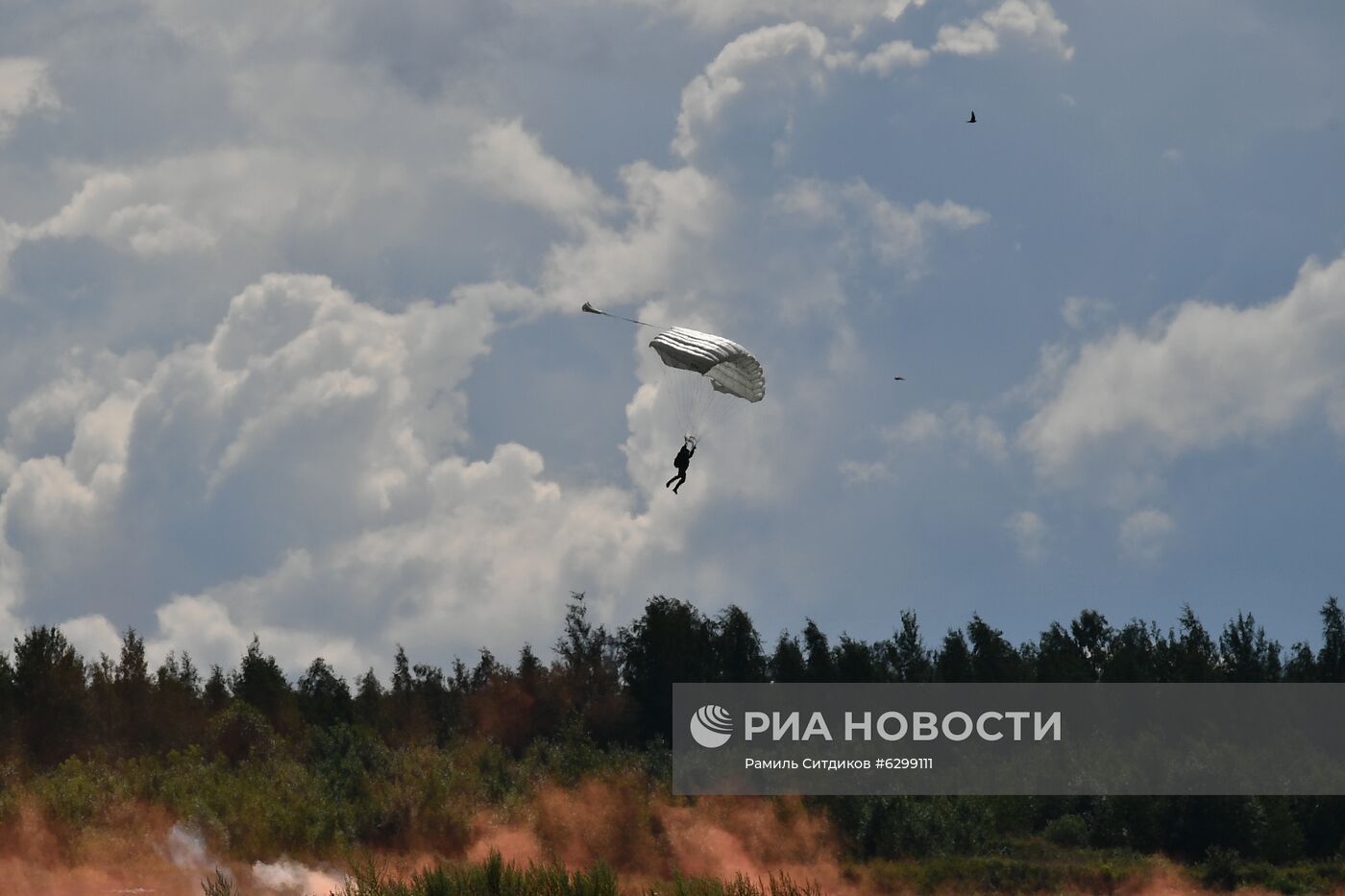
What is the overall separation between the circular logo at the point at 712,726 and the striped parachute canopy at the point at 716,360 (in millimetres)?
54051

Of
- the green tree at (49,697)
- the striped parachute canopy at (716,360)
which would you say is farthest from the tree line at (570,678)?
the striped parachute canopy at (716,360)

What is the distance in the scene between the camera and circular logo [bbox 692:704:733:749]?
112919 mm

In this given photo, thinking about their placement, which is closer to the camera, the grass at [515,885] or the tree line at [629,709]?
the grass at [515,885]

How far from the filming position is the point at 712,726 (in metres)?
122

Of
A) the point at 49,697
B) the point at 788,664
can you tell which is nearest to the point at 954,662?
the point at 788,664

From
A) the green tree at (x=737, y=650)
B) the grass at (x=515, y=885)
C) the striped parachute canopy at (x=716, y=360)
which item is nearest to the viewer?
the grass at (x=515, y=885)

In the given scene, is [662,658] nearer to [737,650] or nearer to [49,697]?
[737,650]

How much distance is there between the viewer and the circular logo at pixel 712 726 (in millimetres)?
112919

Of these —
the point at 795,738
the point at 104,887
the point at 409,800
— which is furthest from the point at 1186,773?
the point at 104,887

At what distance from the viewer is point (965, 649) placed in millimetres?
144625

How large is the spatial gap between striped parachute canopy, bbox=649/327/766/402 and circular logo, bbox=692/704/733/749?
5405cm

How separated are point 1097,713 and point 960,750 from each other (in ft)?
53.3

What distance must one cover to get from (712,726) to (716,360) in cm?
6833

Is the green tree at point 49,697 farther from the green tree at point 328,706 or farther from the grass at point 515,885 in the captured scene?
the grass at point 515,885
